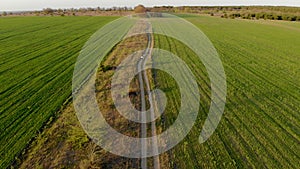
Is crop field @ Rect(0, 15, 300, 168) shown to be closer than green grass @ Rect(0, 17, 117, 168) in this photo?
Yes

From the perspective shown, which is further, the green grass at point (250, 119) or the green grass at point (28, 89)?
the green grass at point (28, 89)

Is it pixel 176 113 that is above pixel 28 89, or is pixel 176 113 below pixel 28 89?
below

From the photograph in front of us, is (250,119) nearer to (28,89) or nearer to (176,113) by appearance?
(176,113)

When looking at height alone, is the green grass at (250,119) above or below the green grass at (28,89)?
below

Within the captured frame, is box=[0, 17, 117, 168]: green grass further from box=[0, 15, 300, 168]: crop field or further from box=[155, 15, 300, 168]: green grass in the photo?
box=[155, 15, 300, 168]: green grass

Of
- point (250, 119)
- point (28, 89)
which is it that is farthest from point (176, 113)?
point (28, 89)

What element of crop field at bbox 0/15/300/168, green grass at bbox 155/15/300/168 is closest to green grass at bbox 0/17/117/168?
crop field at bbox 0/15/300/168

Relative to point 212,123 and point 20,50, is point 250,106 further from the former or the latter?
point 20,50

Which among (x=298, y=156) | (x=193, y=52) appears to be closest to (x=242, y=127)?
(x=298, y=156)

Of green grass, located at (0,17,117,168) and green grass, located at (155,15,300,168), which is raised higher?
green grass, located at (0,17,117,168)

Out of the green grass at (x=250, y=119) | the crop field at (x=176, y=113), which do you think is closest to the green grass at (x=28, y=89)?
the crop field at (x=176, y=113)

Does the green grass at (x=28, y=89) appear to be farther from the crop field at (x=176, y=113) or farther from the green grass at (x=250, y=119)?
the green grass at (x=250, y=119)
